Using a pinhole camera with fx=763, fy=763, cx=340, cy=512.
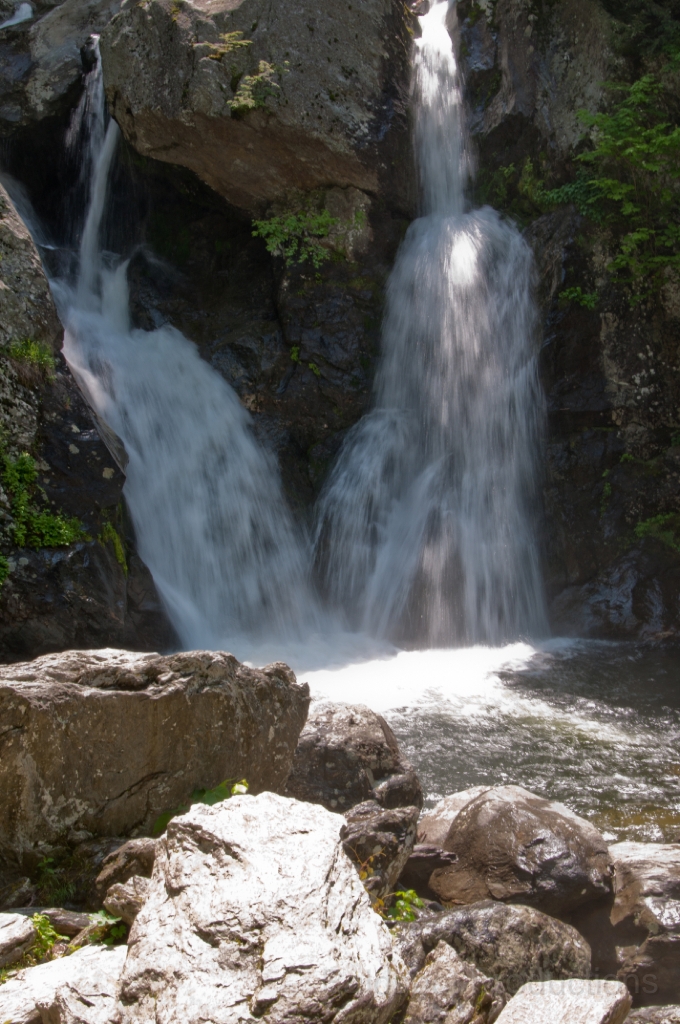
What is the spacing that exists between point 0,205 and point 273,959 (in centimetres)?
783

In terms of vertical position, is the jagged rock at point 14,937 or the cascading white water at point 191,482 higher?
the cascading white water at point 191,482

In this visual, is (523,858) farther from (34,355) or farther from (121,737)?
(34,355)

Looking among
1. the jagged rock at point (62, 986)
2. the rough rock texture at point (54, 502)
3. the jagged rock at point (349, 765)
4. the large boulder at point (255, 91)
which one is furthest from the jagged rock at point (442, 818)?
the large boulder at point (255, 91)

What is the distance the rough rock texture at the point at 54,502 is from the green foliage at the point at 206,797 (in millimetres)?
3491

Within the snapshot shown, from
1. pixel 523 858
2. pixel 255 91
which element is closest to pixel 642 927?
pixel 523 858

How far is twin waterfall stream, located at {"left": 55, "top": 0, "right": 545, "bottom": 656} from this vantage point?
9.42 m

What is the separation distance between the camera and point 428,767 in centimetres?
571

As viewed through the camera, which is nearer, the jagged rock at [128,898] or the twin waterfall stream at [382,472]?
the jagged rock at [128,898]

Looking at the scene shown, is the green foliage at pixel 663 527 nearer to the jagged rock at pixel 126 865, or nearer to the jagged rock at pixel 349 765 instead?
the jagged rock at pixel 349 765

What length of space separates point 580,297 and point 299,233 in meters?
4.26

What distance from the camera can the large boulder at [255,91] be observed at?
10.3m

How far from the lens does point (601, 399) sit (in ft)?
31.7

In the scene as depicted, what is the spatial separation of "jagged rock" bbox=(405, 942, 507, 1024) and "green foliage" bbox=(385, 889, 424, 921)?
0.44 metres

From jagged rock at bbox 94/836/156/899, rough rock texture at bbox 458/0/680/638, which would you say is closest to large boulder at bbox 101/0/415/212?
rough rock texture at bbox 458/0/680/638
